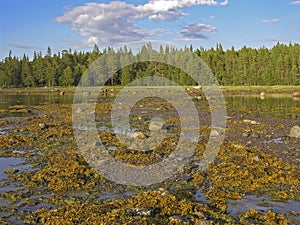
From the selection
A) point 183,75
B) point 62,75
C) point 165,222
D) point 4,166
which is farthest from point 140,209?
point 62,75

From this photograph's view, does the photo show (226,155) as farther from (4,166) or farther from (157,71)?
(157,71)

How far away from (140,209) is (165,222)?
93cm

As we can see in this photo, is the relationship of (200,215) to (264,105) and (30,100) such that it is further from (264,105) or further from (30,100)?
(30,100)

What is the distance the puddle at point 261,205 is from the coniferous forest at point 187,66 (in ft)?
276

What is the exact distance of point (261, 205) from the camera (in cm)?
938

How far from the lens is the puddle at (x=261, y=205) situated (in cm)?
902

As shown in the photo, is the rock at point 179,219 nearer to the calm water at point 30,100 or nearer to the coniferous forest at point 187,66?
the calm water at point 30,100

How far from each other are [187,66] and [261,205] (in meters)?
86.4

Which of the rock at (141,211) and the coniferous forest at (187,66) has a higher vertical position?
the coniferous forest at (187,66)

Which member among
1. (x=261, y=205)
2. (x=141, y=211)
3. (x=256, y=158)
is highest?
(x=256, y=158)

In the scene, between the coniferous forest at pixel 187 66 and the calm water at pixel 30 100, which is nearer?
the calm water at pixel 30 100

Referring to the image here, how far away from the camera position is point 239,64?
313 ft

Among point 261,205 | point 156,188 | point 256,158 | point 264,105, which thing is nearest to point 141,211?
point 156,188

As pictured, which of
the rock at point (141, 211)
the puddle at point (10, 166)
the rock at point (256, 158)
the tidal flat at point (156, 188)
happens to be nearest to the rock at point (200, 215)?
the tidal flat at point (156, 188)
